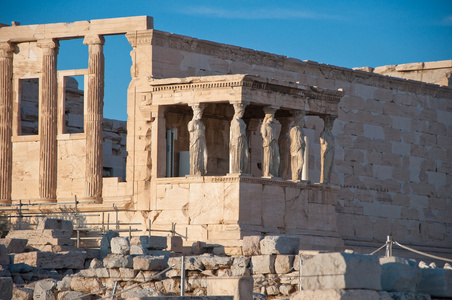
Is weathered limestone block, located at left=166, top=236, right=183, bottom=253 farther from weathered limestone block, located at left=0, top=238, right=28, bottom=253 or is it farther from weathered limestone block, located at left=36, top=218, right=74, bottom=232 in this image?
weathered limestone block, located at left=0, top=238, right=28, bottom=253

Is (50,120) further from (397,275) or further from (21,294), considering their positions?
(397,275)

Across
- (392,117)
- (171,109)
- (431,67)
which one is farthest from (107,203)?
(431,67)

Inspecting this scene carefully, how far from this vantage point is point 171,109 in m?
25.5

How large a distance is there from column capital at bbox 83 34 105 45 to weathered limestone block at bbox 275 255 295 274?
9869 mm

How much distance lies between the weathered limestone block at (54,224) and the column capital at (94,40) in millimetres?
5623

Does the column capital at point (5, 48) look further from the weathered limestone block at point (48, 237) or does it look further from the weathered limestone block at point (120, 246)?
the weathered limestone block at point (120, 246)

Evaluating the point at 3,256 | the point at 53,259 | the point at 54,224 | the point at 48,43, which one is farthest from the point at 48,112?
the point at 3,256

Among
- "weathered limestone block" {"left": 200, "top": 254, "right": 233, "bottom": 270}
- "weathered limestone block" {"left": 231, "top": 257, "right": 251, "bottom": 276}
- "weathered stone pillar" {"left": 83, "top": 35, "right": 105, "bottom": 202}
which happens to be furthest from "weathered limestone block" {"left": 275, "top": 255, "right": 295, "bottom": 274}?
"weathered stone pillar" {"left": 83, "top": 35, "right": 105, "bottom": 202}

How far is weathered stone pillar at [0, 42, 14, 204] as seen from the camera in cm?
2803

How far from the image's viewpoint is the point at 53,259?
2033 centimetres

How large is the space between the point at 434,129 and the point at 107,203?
35.2ft

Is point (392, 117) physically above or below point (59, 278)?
above

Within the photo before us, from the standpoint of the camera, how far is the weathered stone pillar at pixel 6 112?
92.0 feet

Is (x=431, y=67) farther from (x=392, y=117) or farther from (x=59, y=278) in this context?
(x=59, y=278)
